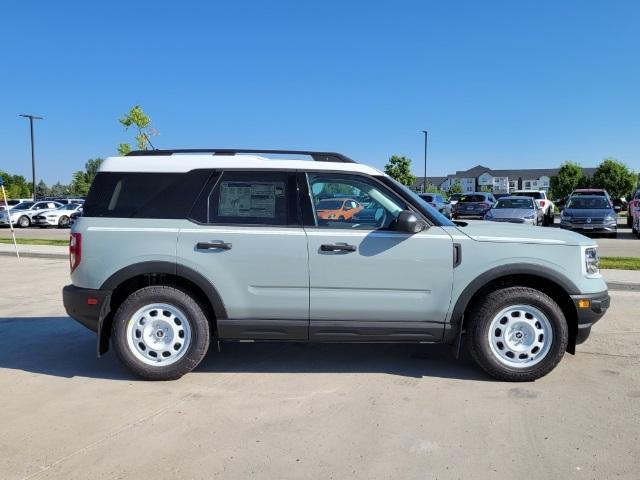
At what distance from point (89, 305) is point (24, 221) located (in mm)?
29141

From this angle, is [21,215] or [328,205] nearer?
[328,205]

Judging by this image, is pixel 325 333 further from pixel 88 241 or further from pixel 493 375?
pixel 88 241

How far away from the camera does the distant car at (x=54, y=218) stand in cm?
2906

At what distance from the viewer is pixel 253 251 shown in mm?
4316

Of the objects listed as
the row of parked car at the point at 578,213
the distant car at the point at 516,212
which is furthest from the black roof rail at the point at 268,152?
the distant car at the point at 516,212

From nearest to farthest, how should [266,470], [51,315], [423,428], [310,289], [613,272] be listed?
[266,470] < [423,428] < [310,289] < [51,315] < [613,272]

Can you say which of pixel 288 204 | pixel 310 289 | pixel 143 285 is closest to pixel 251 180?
pixel 288 204

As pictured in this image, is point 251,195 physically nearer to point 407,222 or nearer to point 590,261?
point 407,222

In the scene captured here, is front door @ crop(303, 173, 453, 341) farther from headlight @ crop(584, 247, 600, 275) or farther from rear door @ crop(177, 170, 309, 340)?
headlight @ crop(584, 247, 600, 275)

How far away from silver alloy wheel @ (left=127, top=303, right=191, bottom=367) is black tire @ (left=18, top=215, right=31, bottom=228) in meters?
29.2

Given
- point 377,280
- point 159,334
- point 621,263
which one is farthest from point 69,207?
point 377,280

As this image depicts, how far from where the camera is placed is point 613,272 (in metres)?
9.70

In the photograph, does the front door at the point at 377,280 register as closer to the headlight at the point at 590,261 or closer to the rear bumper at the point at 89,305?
the headlight at the point at 590,261

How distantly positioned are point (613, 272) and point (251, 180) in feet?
26.3
